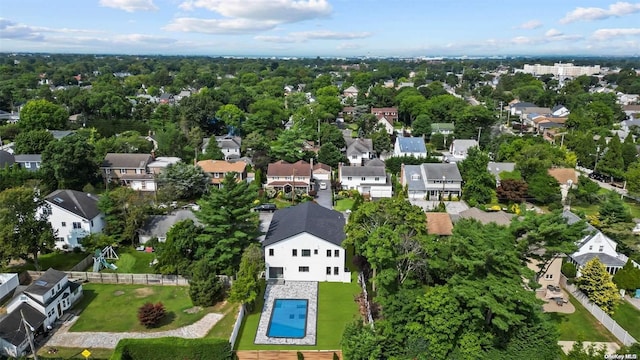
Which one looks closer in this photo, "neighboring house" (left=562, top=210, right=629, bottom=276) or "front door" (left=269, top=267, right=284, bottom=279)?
"front door" (left=269, top=267, right=284, bottom=279)

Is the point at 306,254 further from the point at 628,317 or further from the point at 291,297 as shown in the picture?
the point at 628,317

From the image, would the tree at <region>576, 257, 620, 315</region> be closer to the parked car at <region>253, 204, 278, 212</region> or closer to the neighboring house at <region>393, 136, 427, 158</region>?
the parked car at <region>253, 204, 278, 212</region>

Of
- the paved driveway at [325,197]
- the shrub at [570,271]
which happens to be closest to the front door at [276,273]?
the paved driveway at [325,197]

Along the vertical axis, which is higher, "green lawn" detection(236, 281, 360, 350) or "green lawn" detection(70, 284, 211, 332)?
"green lawn" detection(70, 284, 211, 332)

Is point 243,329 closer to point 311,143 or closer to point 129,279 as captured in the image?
point 129,279

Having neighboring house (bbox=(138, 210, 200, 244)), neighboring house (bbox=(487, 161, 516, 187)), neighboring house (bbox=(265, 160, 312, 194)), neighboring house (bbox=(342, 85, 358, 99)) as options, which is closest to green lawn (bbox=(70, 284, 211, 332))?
neighboring house (bbox=(138, 210, 200, 244))

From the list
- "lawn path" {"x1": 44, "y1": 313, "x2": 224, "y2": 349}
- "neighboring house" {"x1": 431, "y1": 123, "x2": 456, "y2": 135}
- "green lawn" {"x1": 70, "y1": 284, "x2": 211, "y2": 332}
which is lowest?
"lawn path" {"x1": 44, "y1": 313, "x2": 224, "y2": 349}

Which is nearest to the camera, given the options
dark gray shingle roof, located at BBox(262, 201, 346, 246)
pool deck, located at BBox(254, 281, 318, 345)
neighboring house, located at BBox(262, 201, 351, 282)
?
pool deck, located at BBox(254, 281, 318, 345)
